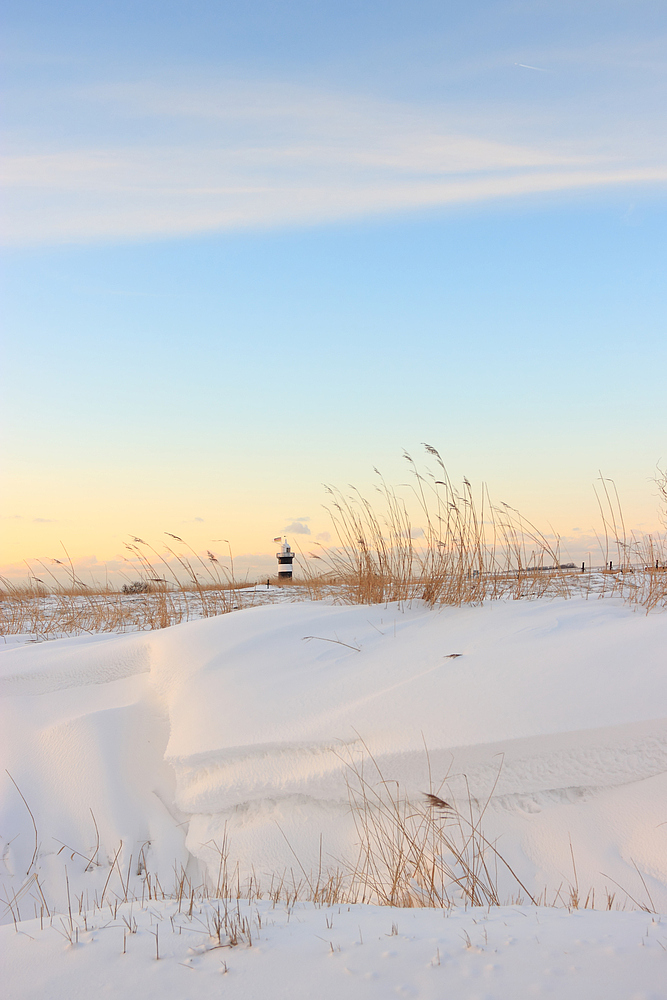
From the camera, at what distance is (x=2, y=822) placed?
2.41 m

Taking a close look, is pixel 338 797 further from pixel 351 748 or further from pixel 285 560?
pixel 285 560

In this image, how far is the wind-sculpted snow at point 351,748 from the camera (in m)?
2.03

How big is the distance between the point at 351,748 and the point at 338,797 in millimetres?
168

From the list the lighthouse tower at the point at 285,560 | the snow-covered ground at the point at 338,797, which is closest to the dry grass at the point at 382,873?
the snow-covered ground at the point at 338,797

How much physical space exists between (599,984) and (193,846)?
1.63 m

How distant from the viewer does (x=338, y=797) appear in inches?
85.1

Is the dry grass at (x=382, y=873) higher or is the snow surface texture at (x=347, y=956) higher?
the snow surface texture at (x=347, y=956)

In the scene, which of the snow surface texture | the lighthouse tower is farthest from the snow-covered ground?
the lighthouse tower

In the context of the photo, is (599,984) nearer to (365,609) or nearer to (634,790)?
(634,790)

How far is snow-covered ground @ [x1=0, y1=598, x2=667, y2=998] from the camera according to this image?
1.08m

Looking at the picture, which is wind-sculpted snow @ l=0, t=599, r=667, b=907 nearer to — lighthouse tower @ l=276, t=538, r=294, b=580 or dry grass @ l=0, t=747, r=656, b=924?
dry grass @ l=0, t=747, r=656, b=924

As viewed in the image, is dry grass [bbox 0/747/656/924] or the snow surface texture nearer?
the snow surface texture

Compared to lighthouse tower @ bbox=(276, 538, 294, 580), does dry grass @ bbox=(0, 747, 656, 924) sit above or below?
below

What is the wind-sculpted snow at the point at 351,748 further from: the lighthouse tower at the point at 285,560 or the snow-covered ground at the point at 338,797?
the lighthouse tower at the point at 285,560
